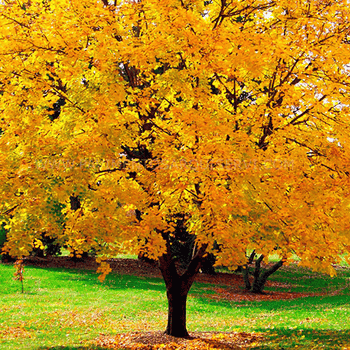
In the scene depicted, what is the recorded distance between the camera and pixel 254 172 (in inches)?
328

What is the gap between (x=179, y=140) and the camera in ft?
30.7

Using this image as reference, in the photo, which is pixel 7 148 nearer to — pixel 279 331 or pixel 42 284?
pixel 279 331

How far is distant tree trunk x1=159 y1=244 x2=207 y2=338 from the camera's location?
39.3 feet

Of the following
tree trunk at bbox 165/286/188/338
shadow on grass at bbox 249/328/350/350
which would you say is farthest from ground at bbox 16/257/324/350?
shadow on grass at bbox 249/328/350/350

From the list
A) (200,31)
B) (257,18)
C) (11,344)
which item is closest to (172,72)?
(200,31)

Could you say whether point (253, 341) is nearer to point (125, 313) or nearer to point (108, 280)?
point (125, 313)

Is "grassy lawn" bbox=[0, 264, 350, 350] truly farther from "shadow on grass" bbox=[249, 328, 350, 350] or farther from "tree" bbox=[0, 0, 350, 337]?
"tree" bbox=[0, 0, 350, 337]

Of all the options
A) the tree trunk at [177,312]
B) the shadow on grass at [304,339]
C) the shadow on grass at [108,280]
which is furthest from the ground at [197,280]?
the shadow on grass at [108,280]

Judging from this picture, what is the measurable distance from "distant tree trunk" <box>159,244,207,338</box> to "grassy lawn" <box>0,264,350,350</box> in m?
2.17

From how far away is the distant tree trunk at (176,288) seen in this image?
12.0 meters

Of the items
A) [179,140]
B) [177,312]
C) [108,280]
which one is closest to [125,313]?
[177,312]

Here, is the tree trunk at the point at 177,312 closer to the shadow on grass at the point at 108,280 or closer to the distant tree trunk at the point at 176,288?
the distant tree trunk at the point at 176,288

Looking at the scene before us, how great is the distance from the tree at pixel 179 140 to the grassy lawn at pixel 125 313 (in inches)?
147

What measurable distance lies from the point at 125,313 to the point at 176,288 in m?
6.17
